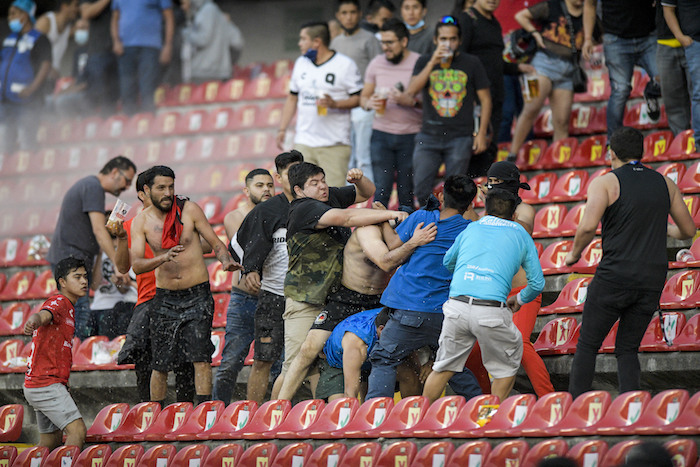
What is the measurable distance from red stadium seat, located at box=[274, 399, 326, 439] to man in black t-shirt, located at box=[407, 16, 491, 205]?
2.85m

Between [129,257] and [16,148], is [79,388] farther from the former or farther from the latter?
[16,148]

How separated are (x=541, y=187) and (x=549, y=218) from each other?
0.68 metres

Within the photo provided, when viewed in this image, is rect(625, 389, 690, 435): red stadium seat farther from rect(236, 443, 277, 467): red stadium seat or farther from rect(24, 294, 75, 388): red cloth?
rect(24, 294, 75, 388): red cloth

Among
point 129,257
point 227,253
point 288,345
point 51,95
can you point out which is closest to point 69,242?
point 129,257

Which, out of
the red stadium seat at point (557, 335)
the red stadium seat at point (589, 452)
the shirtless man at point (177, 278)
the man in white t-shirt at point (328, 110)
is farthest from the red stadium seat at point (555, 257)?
the red stadium seat at point (589, 452)

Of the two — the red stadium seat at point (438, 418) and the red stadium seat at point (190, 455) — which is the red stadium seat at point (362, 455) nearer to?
the red stadium seat at point (438, 418)

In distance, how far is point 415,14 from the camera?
10555 millimetres

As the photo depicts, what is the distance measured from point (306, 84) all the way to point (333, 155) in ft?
2.32

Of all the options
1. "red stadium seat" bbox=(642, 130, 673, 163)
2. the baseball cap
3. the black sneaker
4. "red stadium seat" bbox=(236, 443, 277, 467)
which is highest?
the baseball cap

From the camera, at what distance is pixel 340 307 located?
7082 mm

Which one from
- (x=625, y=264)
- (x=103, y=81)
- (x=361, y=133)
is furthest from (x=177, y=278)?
(x=103, y=81)

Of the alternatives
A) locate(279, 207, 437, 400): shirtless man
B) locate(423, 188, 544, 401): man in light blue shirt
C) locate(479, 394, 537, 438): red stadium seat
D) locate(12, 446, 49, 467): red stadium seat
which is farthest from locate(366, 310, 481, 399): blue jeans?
locate(12, 446, 49, 467): red stadium seat

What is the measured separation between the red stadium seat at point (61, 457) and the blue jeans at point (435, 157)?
358 cm

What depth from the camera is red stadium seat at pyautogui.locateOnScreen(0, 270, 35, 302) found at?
11.1 meters
